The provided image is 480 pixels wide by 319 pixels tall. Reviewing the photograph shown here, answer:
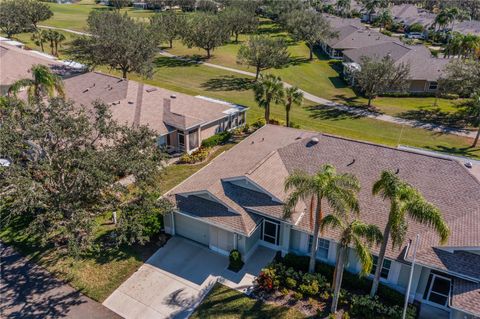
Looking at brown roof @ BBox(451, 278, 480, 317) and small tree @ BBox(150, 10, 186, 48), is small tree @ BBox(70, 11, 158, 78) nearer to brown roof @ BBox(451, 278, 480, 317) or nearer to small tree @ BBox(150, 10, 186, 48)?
small tree @ BBox(150, 10, 186, 48)

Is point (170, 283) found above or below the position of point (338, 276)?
below

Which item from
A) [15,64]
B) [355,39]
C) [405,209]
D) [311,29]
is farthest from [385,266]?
[355,39]

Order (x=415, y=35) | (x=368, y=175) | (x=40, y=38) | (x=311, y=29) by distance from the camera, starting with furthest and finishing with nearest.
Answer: (x=415, y=35)
(x=311, y=29)
(x=40, y=38)
(x=368, y=175)

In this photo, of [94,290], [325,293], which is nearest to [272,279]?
[325,293]

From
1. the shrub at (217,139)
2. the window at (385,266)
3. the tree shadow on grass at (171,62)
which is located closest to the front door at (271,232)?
the window at (385,266)

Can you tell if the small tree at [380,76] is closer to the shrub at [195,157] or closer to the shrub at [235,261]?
the shrub at [195,157]

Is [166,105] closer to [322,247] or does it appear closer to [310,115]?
[310,115]
